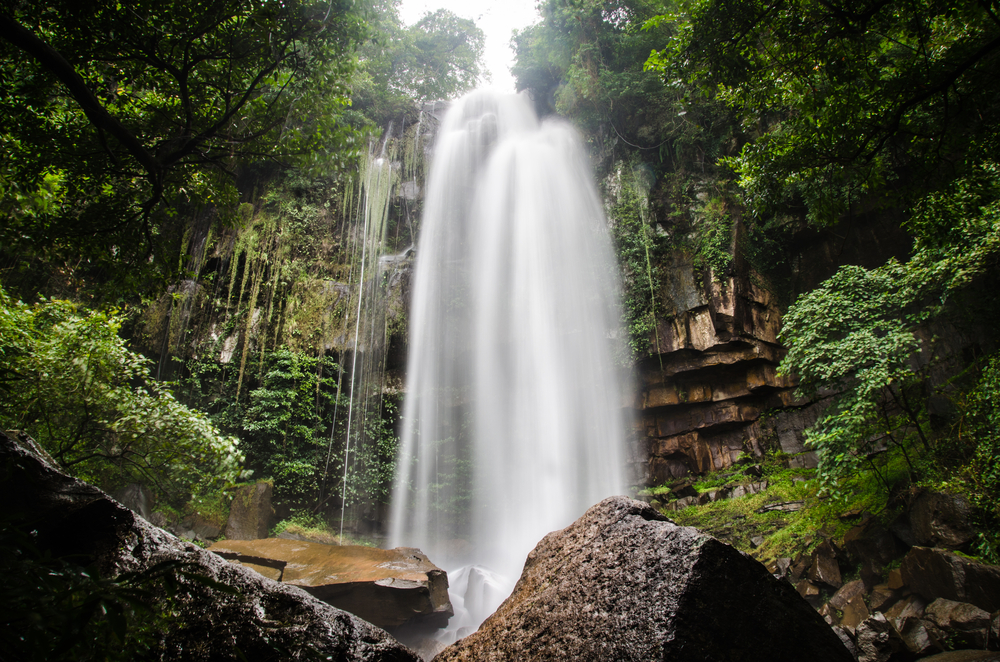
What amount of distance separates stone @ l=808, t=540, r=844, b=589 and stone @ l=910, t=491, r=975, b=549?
3.37 feet

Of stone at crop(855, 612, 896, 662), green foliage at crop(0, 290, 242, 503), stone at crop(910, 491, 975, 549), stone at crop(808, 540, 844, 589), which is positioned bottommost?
stone at crop(855, 612, 896, 662)

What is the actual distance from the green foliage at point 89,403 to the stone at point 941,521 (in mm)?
9697

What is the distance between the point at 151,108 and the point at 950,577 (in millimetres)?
9268

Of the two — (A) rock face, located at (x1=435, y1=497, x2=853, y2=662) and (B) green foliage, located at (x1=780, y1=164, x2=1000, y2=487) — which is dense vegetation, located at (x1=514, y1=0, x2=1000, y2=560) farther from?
(A) rock face, located at (x1=435, y1=497, x2=853, y2=662)

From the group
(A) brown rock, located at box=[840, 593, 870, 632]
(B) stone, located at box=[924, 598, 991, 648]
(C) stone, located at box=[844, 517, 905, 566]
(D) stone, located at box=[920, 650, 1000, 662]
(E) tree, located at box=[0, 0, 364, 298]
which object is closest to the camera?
(E) tree, located at box=[0, 0, 364, 298]

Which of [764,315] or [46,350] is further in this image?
[764,315]

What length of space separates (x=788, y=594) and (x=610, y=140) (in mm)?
16865

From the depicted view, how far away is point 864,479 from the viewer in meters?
8.23

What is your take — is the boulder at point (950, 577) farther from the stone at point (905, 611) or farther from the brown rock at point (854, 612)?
the brown rock at point (854, 612)

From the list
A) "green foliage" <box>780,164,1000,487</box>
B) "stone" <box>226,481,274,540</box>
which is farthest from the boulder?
"stone" <box>226,481,274,540</box>

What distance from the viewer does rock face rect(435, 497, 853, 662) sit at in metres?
1.98

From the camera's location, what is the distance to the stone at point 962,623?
4.49 meters

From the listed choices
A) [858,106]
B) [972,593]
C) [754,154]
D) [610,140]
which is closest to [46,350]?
[754,154]

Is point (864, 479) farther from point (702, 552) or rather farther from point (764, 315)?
point (702, 552)
